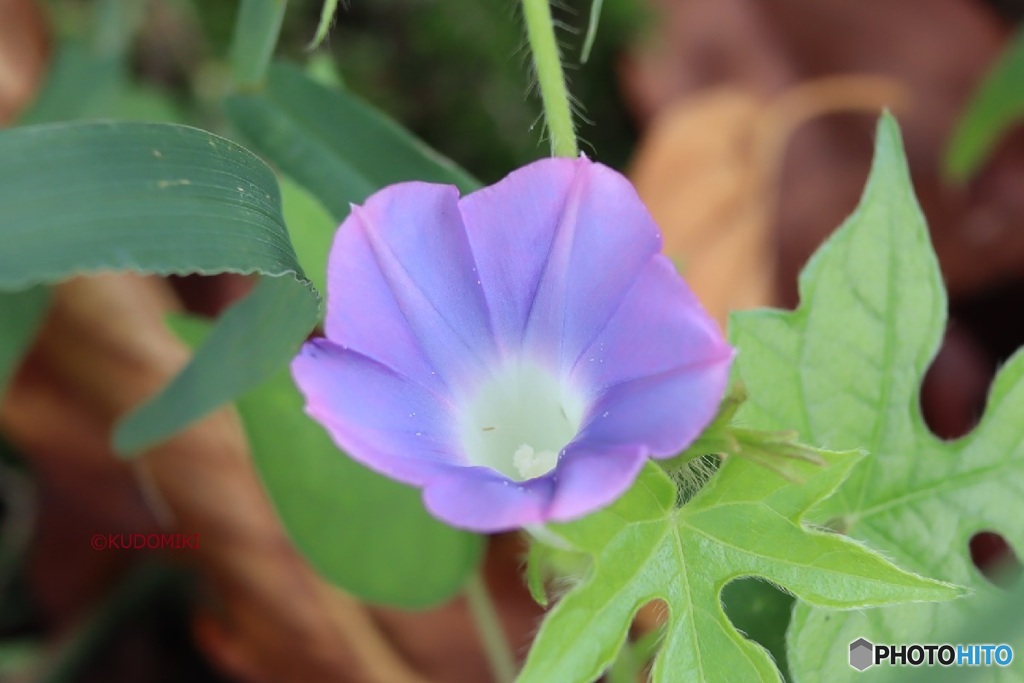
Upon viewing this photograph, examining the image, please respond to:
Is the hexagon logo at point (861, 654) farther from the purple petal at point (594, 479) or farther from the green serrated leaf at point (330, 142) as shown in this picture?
the green serrated leaf at point (330, 142)

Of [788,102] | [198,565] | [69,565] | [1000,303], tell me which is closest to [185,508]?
[198,565]

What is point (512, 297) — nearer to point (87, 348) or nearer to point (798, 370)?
point (798, 370)

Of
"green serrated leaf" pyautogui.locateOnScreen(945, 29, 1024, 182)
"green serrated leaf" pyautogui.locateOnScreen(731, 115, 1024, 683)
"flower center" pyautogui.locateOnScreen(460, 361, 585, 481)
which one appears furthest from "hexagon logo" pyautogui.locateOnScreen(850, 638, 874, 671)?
"green serrated leaf" pyautogui.locateOnScreen(945, 29, 1024, 182)

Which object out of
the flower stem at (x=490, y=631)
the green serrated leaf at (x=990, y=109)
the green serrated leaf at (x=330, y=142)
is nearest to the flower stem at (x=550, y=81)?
the green serrated leaf at (x=330, y=142)

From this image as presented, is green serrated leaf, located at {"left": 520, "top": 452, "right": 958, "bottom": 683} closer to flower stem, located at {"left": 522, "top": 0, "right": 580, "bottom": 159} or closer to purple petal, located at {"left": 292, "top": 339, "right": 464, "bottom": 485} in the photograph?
purple petal, located at {"left": 292, "top": 339, "right": 464, "bottom": 485}

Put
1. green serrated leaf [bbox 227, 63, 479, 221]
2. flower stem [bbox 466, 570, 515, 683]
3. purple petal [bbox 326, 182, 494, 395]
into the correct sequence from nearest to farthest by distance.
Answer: purple petal [bbox 326, 182, 494, 395], green serrated leaf [bbox 227, 63, 479, 221], flower stem [bbox 466, 570, 515, 683]

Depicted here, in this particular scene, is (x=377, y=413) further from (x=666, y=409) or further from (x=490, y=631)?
(x=490, y=631)
